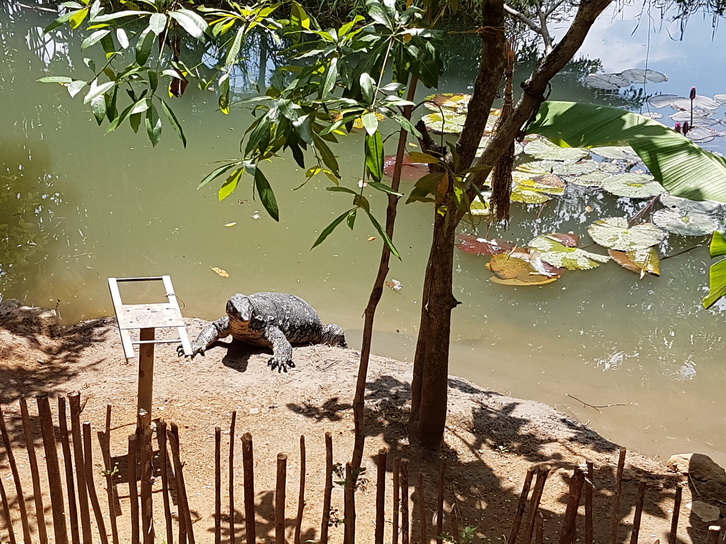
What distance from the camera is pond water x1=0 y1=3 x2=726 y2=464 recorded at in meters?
5.58

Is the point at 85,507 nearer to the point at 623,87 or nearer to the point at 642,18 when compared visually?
the point at 623,87

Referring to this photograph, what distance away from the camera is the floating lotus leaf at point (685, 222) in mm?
7258

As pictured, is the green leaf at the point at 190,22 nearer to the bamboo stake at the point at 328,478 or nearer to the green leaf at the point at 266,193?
the green leaf at the point at 266,193

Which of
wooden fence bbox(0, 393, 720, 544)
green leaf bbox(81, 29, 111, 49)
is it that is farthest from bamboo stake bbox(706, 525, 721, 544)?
green leaf bbox(81, 29, 111, 49)

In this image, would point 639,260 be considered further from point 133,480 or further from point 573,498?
point 133,480

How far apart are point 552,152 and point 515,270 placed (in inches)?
102

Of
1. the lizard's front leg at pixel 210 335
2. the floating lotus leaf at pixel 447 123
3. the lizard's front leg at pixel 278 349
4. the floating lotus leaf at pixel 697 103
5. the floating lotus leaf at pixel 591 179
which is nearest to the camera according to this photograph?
the lizard's front leg at pixel 278 349

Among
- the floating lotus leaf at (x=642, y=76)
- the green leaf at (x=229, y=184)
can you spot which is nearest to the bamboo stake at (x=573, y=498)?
the green leaf at (x=229, y=184)

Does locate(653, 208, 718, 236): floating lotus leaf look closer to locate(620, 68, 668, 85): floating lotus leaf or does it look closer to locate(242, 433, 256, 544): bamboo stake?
locate(620, 68, 668, 85): floating lotus leaf

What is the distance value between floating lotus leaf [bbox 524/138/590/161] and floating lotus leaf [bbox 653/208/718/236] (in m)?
1.31

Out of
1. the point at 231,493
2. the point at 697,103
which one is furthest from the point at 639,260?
the point at 231,493

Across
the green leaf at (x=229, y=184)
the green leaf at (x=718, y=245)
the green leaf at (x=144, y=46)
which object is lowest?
the green leaf at (x=718, y=245)

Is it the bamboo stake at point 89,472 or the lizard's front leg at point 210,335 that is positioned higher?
the bamboo stake at point 89,472

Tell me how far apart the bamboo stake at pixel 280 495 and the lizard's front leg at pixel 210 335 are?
2.78m
